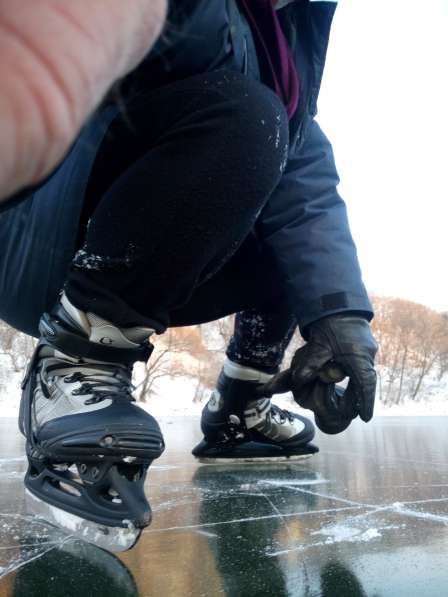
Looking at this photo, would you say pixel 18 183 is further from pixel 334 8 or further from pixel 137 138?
pixel 334 8

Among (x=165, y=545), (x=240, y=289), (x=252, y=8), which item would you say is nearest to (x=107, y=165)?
(x=252, y=8)

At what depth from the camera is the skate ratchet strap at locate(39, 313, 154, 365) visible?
0.76 m

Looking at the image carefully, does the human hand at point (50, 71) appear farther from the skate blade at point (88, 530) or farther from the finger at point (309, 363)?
the finger at point (309, 363)

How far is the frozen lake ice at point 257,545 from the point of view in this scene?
1.66 feet

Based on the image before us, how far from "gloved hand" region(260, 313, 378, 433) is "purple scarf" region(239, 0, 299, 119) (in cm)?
40

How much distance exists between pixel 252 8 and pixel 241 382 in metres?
0.88

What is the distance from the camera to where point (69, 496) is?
667 mm

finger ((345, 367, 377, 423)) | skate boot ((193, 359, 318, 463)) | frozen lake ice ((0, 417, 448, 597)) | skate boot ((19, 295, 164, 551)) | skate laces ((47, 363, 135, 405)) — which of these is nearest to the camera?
frozen lake ice ((0, 417, 448, 597))

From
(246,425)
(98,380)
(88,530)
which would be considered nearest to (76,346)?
(98,380)

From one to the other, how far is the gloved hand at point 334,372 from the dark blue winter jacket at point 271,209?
0.04m

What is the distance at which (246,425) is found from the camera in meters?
1.38

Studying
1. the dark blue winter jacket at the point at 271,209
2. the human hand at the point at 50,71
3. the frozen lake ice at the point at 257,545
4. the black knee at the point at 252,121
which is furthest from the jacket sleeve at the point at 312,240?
the human hand at the point at 50,71

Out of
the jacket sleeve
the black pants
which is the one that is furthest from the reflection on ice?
the jacket sleeve

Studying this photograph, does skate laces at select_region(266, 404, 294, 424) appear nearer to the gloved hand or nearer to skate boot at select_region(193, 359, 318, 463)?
skate boot at select_region(193, 359, 318, 463)
